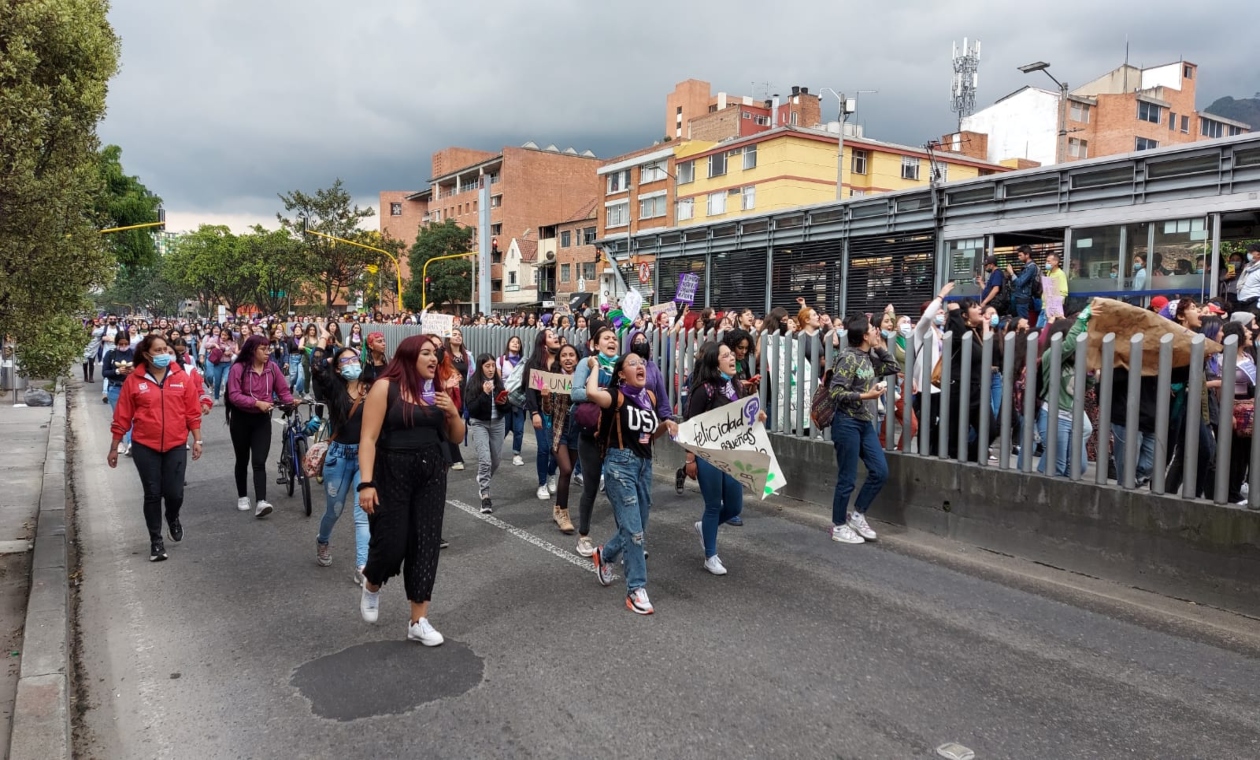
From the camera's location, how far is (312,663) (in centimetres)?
467

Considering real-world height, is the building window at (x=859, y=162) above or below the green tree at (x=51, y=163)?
above

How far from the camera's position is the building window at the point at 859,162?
51469 millimetres

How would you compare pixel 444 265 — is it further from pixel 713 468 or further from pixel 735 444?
pixel 735 444

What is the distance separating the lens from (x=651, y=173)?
5828 cm

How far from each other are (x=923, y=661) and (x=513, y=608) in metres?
2.52

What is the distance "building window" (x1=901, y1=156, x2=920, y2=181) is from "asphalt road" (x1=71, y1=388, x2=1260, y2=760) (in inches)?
1984

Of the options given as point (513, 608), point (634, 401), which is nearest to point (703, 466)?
point (634, 401)

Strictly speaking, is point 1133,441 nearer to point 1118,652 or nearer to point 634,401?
point 1118,652

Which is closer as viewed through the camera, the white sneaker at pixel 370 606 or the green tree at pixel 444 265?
the white sneaker at pixel 370 606

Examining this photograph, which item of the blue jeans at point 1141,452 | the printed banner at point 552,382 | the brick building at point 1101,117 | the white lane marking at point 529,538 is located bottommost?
the white lane marking at point 529,538

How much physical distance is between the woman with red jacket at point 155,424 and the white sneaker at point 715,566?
4.26m

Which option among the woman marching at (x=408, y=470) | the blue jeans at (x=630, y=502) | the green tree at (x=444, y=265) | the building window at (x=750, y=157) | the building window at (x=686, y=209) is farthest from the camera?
the green tree at (x=444, y=265)

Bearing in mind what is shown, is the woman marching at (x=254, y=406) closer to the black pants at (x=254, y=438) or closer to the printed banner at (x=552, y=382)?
the black pants at (x=254, y=438)

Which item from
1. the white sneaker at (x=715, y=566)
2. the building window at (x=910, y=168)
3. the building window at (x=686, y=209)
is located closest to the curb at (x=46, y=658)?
the white sneaker at (x=715, y=566)
